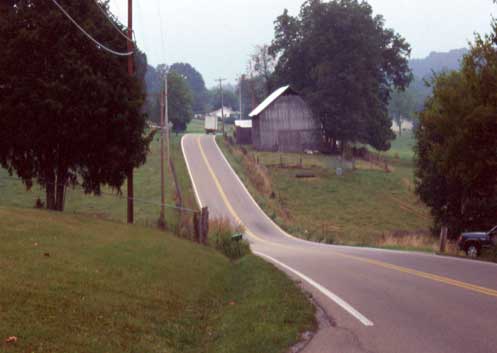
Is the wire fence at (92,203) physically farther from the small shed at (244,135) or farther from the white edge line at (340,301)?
the small shed at (244,135)

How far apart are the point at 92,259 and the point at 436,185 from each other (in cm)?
3171

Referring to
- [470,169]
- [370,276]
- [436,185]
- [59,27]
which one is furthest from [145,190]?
[370,276]

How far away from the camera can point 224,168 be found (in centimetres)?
7162

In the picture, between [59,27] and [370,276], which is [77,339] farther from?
[59,27]

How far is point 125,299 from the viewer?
36.1ft

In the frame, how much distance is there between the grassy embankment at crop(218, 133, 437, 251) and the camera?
167 feet

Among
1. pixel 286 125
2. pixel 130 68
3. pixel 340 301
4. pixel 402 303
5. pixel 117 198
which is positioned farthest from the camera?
pixel 286 125

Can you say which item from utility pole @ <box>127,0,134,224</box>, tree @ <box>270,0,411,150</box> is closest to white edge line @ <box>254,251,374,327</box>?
utility pole @ <box>127,0,134,224</box>

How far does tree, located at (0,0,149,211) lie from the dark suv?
44.9 feet

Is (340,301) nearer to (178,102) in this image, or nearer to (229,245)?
(229,245)

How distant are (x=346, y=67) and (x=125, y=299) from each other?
69.4m

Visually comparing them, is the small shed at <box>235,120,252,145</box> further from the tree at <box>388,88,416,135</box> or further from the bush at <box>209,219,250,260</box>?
the tree at <box>388,88,416,135</box>

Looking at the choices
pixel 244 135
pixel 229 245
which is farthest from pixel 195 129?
pixel 229 245

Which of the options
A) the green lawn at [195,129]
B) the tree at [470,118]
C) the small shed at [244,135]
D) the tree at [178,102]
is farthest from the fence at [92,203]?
the green lawn at [195,129]
